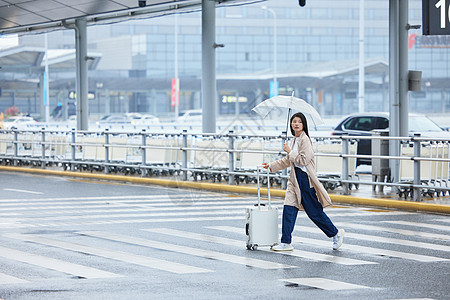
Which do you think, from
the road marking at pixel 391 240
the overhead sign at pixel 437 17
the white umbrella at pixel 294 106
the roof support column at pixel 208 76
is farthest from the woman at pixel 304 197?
the roof support column at pixel 208 76

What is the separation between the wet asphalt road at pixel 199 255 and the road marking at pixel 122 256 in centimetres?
1

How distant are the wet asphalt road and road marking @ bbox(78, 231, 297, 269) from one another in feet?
0.04

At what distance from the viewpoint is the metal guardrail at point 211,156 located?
55.9 feet

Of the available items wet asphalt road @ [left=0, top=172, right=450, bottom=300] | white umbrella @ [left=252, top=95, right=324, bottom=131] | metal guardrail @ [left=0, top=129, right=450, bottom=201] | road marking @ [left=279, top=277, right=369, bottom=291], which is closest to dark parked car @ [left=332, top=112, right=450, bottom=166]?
metal guardrail @ [left=0, top=129, right=450, bottom=201]

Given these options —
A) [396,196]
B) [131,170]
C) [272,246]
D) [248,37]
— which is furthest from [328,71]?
[272,246]

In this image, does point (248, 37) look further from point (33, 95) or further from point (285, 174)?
point (285, 174)

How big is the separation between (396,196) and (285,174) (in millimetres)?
2871

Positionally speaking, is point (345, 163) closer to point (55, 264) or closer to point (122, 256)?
point (122, 256)

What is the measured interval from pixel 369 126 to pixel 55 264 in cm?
1678

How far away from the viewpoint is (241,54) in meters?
99.7

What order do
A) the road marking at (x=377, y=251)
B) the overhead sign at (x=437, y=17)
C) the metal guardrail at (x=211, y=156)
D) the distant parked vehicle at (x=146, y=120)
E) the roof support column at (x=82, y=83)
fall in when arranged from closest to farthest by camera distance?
the road marking at (x=377, y=251) < the overhead sign at (x=437, y=17) < the metal guardrail at (x=211, y=156) < the roof support column at (x=82, y=83) < the distant parked vehicle at (x=146, y=120)

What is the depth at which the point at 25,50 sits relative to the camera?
68125 millimetres

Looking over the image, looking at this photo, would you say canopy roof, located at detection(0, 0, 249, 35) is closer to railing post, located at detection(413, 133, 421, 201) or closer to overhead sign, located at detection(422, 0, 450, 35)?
Result: railing post, located at detection(413, 133, 421, 201)

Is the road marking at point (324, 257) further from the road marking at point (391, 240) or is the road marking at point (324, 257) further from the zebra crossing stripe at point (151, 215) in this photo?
the zebra crossing stripe at point (151, 215)
